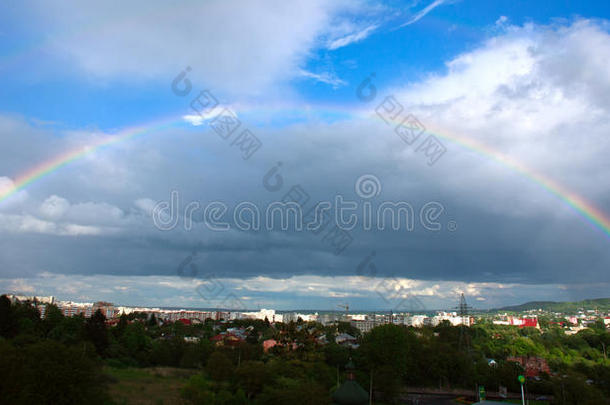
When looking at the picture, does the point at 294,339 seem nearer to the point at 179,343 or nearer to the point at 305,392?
the point at 305,392

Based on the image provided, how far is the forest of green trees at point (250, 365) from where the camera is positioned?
23516mm

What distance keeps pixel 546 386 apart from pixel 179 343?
48872mm

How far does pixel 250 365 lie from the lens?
3769cm

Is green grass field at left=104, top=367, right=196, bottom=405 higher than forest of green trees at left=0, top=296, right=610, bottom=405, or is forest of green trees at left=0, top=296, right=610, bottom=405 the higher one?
forest of green trees at left=0, top=296, right=610, bottom=405

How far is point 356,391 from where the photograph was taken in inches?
760

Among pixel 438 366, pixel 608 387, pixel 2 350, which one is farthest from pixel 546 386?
pixel 2 350

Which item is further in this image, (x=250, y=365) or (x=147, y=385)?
(x=147, y=385)

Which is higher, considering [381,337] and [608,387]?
[381,337]

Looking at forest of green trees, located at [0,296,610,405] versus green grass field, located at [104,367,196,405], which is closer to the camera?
forest of green trees, located at [0,296,610,405]

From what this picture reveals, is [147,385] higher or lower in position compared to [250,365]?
lower

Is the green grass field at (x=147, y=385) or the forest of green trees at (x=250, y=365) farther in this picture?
the green grass field at (x=147, y=385)

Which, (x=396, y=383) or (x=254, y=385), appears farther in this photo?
(x=396, y=383)

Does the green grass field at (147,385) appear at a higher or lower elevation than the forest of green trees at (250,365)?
lower

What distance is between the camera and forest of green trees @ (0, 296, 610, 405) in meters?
23.5
